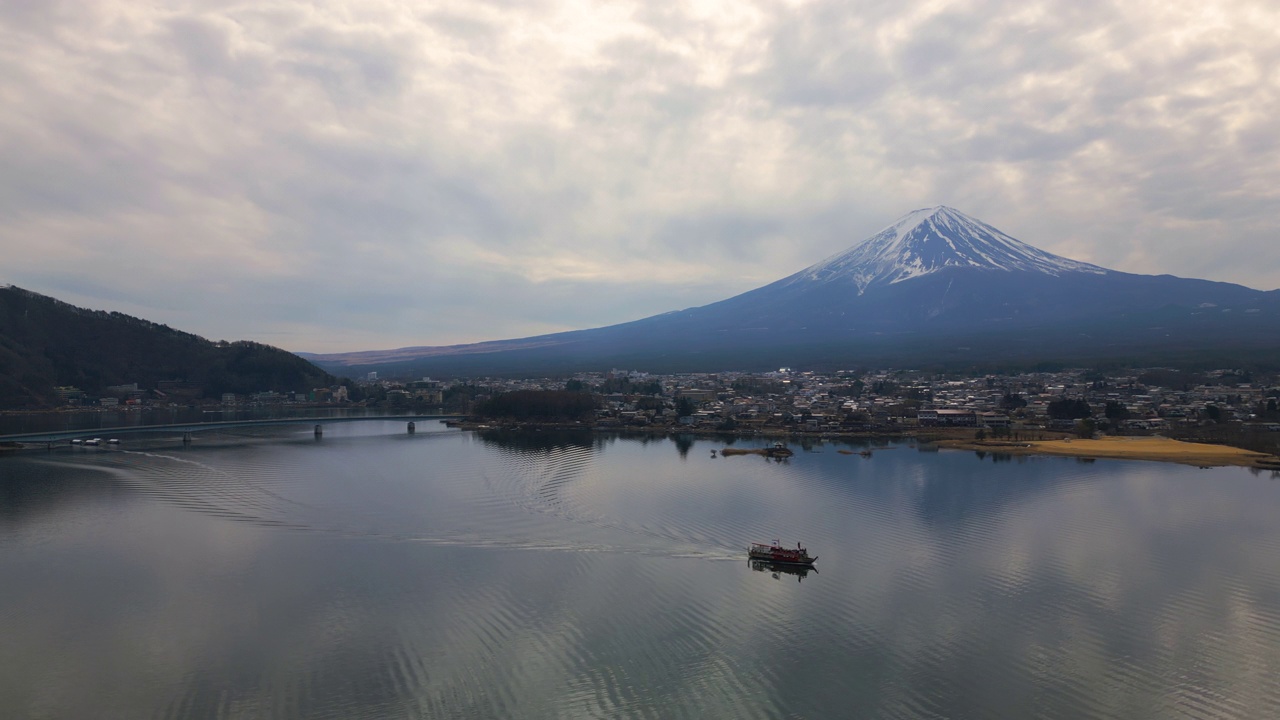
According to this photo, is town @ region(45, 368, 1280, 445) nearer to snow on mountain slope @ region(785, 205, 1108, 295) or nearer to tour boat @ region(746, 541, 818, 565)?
tour boat @ region(746, 541, 818, 565)

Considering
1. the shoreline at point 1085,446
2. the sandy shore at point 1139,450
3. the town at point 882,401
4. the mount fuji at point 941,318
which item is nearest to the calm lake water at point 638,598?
the sandy shore at point 1139,450

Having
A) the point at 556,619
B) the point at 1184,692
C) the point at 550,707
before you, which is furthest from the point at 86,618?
the point at 1184,692

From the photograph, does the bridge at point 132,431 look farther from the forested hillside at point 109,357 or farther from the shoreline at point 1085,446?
the forested hillside at point 109,357

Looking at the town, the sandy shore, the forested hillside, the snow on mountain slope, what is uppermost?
the snow on mountain slope

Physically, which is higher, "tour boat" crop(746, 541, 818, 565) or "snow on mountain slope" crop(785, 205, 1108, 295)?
"snow on mountain slope" crop(785, 205, 1108, 295)

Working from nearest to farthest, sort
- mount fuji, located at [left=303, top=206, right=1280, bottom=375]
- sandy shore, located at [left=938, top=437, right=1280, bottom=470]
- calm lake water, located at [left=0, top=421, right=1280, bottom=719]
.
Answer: calm lake water, located at [left=0, top=421, right=1280, bottom=719], sandy shore, located at [left=938, top=437, right=1280, bottom=470], mount fuji, located at [left=303, top=206, right=1280, bottom=375]

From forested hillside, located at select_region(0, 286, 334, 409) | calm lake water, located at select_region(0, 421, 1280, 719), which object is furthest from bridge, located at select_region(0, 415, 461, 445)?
forested hillside, located at select_region(0, 286, 334, 409)

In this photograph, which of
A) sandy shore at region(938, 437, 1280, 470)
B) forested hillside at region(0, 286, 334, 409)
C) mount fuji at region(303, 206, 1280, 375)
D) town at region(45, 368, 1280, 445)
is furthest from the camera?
mount fuji at region(303, 206, 1280, 375)
